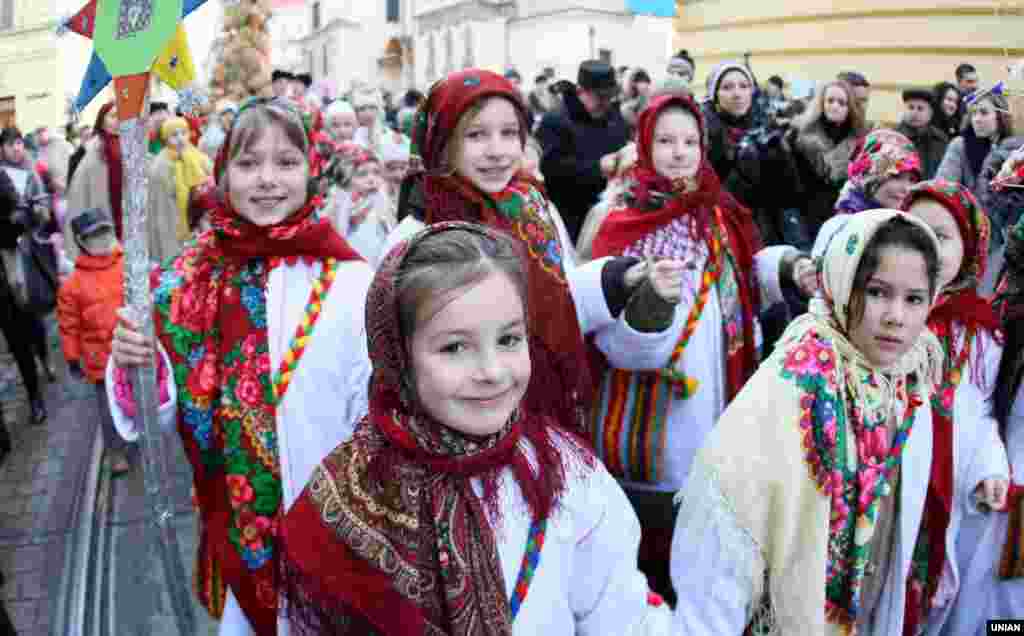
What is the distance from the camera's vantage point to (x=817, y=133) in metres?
6.23

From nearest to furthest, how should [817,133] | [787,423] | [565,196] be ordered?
[787,423], [817,133], [565,196]

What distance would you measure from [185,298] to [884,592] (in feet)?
7.01

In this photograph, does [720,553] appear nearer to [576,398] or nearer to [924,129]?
[576,398]

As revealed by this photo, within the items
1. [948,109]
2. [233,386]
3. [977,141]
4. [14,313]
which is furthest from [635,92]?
[233,386]

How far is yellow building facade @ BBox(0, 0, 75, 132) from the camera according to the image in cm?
394

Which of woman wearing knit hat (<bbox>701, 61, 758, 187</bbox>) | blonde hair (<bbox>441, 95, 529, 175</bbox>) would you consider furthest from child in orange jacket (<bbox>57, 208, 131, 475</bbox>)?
woman wearing knit hat (<bbox>701, 61, 758, 187</bbox>)

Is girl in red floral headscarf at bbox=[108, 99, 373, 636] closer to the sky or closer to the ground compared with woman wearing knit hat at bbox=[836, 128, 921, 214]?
closer to the ground

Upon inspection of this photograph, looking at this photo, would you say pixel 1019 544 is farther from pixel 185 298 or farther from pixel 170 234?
pixel 170 234

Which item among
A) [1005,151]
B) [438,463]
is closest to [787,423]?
[438,463]

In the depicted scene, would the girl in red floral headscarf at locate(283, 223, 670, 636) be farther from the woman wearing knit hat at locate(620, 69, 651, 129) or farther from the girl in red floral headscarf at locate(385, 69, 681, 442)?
the woman wearing knit hat at locate(620, 69, 651, 129)

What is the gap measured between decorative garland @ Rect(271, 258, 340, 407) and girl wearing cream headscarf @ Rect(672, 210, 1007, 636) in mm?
1093

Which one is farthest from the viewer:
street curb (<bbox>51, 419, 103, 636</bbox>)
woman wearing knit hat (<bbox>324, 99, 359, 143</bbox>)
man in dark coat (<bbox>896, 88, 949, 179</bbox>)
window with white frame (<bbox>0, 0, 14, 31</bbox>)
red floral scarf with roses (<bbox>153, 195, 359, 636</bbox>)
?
woman wearing knit hat (<bbox>324, 99, 359, 143</bbox>)

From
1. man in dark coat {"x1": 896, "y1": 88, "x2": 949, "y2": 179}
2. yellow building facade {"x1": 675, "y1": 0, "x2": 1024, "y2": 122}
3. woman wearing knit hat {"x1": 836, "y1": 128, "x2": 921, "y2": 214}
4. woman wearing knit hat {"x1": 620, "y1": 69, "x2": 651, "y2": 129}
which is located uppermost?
yellow building facade {"x1": 675, "y1": 0, "x2": 1024, "y2": 122}

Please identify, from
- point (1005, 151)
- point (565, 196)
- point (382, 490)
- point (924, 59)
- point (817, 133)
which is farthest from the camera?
point (924, 59)
